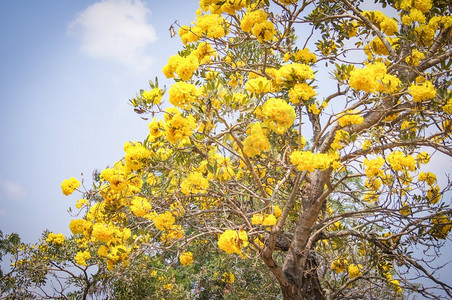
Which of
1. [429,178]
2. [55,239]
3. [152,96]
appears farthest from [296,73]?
[55,239]

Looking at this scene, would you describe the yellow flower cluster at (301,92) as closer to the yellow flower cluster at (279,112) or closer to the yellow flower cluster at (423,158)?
the yellow flower cluster at (279,112)

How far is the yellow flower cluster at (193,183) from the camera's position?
280 cm

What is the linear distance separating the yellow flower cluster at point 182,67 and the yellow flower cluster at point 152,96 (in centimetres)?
20

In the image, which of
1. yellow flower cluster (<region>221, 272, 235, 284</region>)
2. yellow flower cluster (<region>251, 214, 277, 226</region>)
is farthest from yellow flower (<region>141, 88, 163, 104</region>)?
yellow flower cluster (<region>221, 272, 235, 284</region>)

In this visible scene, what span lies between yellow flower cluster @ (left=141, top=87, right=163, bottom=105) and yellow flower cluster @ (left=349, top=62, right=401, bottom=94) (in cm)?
164

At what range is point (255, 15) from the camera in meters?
2.65

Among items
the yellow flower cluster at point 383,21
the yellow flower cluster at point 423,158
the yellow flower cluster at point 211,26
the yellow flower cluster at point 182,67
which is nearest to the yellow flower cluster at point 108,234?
the yellow flower cluster at point 182,67

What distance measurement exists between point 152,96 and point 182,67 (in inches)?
14.9

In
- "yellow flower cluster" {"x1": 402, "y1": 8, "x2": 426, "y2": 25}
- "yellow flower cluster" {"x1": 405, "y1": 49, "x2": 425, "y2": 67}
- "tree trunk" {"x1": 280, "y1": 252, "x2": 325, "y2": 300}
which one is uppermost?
"yellow flower cluster" {"x1": 402, "y1": 8, "x2": 426, "y2": 25}

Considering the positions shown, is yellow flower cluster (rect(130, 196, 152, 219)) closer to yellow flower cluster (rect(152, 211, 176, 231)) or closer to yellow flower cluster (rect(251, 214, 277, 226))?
yellow flower cluster (rect(152, 211, 176, 231))

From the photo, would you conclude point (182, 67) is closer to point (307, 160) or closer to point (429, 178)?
point (307, 160)

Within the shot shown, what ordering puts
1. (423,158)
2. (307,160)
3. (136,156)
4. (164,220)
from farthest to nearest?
1. (423,158)
2. (164,220)
3. (136,156)
4. (307,160)

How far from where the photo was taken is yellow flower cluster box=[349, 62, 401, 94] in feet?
7.25

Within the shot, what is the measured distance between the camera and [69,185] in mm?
3387
